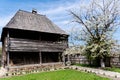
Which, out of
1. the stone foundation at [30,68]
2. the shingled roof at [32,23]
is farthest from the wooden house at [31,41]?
the stone foundation at [30,68]

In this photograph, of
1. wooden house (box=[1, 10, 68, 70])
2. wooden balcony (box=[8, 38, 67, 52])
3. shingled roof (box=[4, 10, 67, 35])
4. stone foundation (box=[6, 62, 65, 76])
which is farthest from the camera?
shingled roof (box=[4, 10, 67, 35])

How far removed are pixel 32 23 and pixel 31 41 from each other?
3135 mm

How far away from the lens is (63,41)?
28.2 m

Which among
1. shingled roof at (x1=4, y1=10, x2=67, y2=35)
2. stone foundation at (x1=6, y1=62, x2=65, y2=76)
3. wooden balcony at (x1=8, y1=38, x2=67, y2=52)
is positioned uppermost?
shingled roof at (x1=4, y1=10, x2=67, y2=35)

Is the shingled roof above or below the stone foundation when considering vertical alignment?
above

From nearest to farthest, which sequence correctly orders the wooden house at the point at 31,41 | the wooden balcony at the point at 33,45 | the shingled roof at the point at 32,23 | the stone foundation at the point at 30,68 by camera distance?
the stone foundation at the point at 30,68
the wooden balcony at the point at 33,45
the wooden house at the point at 31,41
the shingled roof at the point at 32,23

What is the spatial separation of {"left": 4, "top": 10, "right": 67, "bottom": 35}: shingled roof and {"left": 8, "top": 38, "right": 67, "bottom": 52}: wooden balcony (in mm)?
1632

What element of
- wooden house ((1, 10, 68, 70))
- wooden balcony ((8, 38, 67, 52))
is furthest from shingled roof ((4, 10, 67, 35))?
wooden balcony ((8, 38, 67, 52))

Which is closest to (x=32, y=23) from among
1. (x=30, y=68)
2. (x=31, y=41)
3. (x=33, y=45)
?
(x=31, y=41)

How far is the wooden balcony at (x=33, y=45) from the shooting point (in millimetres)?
21734

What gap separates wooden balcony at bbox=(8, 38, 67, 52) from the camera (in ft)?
71.3

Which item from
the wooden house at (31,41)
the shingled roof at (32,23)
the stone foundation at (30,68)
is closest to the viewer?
the stone foundation at (30,68)

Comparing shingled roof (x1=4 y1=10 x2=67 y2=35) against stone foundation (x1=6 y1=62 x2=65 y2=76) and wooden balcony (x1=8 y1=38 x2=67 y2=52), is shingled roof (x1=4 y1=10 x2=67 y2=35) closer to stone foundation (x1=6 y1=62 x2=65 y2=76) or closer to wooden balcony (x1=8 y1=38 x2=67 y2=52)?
wooden balcony (x1=8 y1=38 x2=67 y2=52)

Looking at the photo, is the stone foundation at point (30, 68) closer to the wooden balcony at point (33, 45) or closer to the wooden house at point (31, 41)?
the wooden house at point (31, 41)
